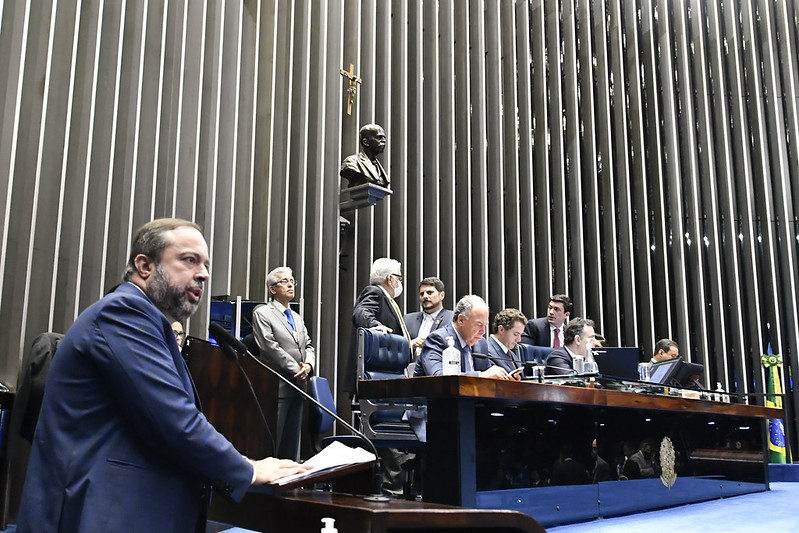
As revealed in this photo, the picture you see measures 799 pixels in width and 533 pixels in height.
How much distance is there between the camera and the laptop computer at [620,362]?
4.05m

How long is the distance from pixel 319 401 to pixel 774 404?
20.0 feet

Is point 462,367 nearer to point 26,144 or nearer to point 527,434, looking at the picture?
point 527,434

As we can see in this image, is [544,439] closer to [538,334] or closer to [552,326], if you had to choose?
[552,326]

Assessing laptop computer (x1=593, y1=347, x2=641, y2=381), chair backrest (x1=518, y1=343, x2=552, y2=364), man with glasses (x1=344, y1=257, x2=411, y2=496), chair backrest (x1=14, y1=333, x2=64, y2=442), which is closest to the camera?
chair backrest (x1=14, y1=333, x2=64, y2=442)

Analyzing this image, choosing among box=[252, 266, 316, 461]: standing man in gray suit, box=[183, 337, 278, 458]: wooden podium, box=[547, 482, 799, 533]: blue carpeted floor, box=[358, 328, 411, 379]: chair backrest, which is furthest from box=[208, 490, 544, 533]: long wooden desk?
box=[252, 266, 316, 461]: standing man in gray suit

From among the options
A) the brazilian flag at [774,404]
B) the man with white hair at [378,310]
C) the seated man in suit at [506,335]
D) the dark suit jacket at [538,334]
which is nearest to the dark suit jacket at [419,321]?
the man with white hair at [378,310]

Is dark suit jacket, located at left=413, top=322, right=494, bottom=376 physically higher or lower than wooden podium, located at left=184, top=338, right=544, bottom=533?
higher

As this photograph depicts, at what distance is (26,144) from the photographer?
4.12 meters

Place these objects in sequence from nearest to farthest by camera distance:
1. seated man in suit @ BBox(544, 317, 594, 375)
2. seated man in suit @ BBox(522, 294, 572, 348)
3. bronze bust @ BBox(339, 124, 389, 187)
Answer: seated man in suit @ BBox(544, 317, 594, 375) < seated man in suit @ BBox(522, 294, 572, 348) < bronze bust @ BBox(339, 124, 389, 187)

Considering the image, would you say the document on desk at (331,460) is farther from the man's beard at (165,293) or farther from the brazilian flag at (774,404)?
the brazilian flag at (774,404)

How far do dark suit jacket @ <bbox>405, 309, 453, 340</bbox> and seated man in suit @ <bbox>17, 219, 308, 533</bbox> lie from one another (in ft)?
11.1

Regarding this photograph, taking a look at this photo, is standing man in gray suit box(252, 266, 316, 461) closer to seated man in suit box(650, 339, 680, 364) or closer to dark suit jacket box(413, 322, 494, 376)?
dark suit jacket box(413, 322, 494, 376)

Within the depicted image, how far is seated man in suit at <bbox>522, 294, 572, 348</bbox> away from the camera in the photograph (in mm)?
5562

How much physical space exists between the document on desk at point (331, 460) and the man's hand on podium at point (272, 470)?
14 mm
